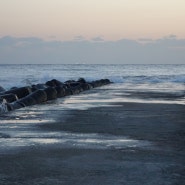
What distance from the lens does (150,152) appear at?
7574mm

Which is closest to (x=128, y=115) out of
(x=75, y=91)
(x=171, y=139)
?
(x=171, y=139)

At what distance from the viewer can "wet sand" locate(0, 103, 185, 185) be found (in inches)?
227

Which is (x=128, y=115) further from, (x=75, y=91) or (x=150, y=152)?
(x=75, y=91)

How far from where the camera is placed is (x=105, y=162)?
266 inches

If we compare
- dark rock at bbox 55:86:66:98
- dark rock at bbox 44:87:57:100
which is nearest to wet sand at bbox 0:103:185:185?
dark rock at bbox 44:87:57:100

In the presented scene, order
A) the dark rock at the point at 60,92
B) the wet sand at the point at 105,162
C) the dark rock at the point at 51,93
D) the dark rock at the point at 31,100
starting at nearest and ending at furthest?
the wet sand at the point at 105,162 < the dark rock at the point at 31,100 < the dark rock at the point at 51,93 < the dark rock at the point at 60,92

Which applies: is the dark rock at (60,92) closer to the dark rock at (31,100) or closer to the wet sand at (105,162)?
the dark rock at (31,100)

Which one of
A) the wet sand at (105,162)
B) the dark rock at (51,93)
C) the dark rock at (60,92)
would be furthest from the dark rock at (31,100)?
the wet sand at (105,162)

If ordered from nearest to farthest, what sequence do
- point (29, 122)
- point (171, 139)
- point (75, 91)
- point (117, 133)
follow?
1. point (171, 139)
2. point (117, 133)
3. point (29, 122)
4. point (75, 91)

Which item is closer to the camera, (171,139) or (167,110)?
(171,139)

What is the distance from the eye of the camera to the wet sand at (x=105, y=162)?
5.77 meters

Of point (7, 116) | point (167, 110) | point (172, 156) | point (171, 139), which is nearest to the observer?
point (172, 156)

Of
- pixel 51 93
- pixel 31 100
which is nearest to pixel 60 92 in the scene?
pixel 51 93

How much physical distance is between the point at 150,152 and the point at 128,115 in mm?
5965
